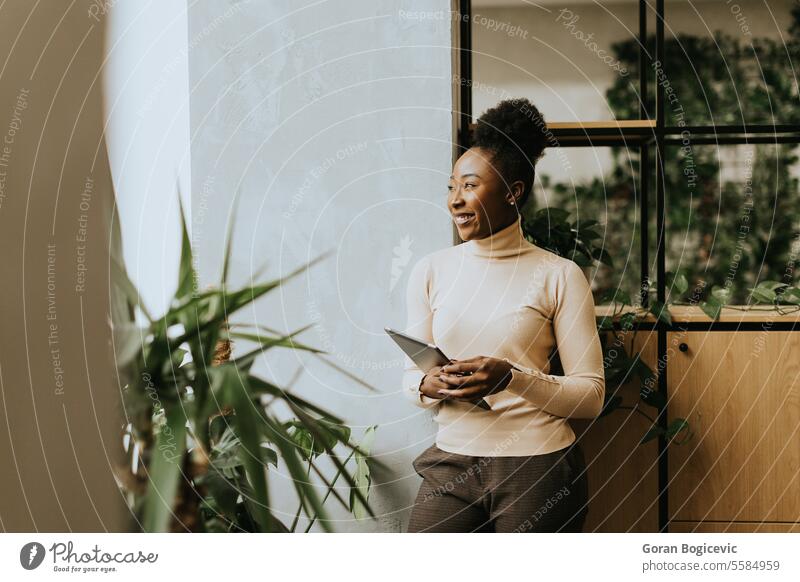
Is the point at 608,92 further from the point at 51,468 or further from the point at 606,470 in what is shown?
the point at 51,468

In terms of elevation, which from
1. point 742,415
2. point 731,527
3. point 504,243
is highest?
point 504,243

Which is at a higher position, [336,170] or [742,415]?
[336,170]

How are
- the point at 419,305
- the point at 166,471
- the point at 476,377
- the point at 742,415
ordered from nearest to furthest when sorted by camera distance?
1. the point at 166,471
2. the point at 476,377
3. the point at 419,305
4. the point at 742,415

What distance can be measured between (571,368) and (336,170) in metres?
0.44

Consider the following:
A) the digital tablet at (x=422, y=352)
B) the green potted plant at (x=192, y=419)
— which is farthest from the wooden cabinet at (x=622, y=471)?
the green potted plant at (x=192, y=419)

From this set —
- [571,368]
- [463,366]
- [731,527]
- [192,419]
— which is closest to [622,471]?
[731,527]

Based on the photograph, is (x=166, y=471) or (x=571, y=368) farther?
(x=571, y=368)

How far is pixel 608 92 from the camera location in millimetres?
1318

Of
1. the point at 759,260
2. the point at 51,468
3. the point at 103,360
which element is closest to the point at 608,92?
the point at 759,260

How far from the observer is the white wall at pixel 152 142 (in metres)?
1.05

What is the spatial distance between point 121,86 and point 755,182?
3.44ft

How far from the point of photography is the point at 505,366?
2.95ft

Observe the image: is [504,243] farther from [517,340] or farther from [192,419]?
[192,419]

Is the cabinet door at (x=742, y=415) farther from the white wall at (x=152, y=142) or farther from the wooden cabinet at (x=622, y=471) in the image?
the white wall at (x=152, y=142)
